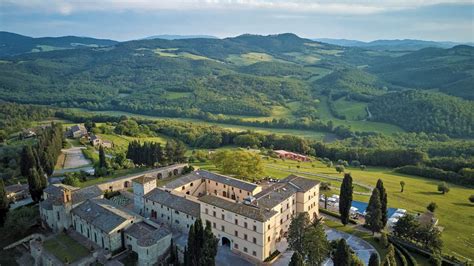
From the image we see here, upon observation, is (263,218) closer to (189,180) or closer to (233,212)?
(233,212)

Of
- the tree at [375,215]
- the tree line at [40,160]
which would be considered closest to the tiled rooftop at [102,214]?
the tree line at [40,160]

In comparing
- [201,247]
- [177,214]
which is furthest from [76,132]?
[201,247]

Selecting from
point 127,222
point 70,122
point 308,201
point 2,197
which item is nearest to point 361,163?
point 308,201

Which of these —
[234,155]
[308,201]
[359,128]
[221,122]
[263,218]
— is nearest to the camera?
[263,218]

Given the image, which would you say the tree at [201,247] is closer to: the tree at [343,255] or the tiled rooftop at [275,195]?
the tiled rooftop at [275,195]

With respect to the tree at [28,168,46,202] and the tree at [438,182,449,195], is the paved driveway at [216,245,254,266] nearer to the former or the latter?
the tree at [28,168,46,202]

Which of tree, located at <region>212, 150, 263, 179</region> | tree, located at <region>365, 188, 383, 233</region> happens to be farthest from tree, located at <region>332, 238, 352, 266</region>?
tree, located at <region>212, 150, 263, 179</region>

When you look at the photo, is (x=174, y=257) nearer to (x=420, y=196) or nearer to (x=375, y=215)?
(x=375, y=215)

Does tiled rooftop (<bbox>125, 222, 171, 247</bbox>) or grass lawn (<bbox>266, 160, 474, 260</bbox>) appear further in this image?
grass lawn (<bbox>266, 160, 474, 260</bbox>)
